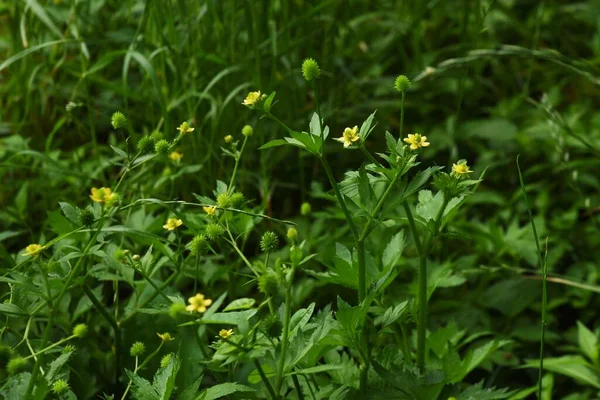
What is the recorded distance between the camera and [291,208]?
76.4 inches

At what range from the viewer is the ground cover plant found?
95 cm

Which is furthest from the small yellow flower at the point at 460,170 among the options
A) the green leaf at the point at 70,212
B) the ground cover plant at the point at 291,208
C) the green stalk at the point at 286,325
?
the green leaf at the point at 70,212

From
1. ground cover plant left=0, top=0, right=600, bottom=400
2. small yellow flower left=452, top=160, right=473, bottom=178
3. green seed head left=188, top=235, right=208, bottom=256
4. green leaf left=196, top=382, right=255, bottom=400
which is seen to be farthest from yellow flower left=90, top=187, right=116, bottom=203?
small yellow flower left=452, top=160, right=473, bottom=178

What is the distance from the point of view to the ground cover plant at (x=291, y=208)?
3.11 feet

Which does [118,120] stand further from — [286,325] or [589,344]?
[589,344]

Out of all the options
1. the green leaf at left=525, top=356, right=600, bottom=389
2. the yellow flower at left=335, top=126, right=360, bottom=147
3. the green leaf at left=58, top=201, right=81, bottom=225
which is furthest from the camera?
the green leaf at left=525, top=356, right=600, bottom=389

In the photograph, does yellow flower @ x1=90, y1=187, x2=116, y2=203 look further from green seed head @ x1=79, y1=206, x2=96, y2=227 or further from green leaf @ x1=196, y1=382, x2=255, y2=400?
green leaf @ x1=196, y1=382, x2=255, y2=400

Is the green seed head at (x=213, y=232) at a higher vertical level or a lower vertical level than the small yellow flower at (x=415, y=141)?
lower

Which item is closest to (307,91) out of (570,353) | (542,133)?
(542,133)

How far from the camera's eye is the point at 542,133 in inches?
80.3

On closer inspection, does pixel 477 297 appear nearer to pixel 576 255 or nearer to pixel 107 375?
pixel 576 255

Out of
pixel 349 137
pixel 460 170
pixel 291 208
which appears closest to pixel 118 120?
pixel 349 137

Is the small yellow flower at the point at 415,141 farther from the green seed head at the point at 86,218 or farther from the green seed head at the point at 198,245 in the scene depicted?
the green seed head at the point at 86,218

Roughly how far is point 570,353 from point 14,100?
1469 millimetres
